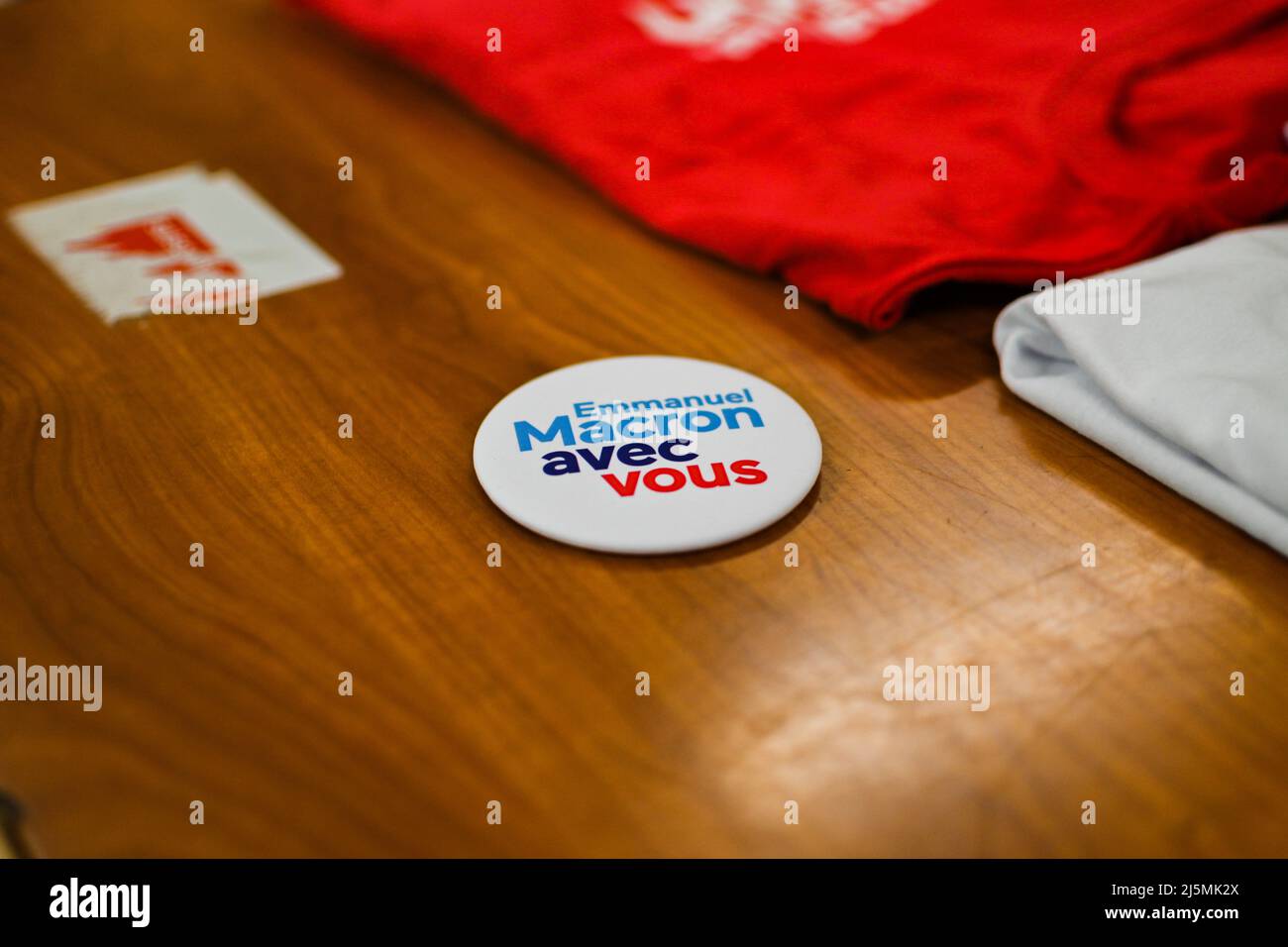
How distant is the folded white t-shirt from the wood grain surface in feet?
0.06

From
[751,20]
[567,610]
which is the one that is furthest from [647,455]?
[751,20]

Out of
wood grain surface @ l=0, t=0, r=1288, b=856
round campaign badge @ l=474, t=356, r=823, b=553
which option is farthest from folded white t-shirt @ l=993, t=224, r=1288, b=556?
round campaign badge @ l=474, t=356, r=823, b=553

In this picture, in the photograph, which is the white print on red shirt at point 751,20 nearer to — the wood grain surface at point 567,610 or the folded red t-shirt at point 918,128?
the folded red t-shirt at point 918,128

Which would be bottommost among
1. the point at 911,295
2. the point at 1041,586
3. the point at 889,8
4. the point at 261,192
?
the point at 1041,586

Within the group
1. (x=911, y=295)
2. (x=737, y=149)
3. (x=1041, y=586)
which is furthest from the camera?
(x=737, y=149)

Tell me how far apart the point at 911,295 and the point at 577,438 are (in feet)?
0.85

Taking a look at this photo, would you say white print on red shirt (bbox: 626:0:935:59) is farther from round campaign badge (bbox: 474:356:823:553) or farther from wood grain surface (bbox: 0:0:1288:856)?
round campaign badge (bbox: 474:356:823:553)

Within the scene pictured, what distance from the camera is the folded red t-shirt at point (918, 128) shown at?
2.58 ft

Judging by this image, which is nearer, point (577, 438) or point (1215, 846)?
point (1215, 846)

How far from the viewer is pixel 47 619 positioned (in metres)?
0.56

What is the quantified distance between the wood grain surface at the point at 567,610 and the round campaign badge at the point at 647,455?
0.6 inches

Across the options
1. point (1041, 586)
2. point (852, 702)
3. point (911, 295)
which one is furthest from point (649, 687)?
point (911, 295)

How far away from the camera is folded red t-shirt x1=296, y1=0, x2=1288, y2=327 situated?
2.58 feet
